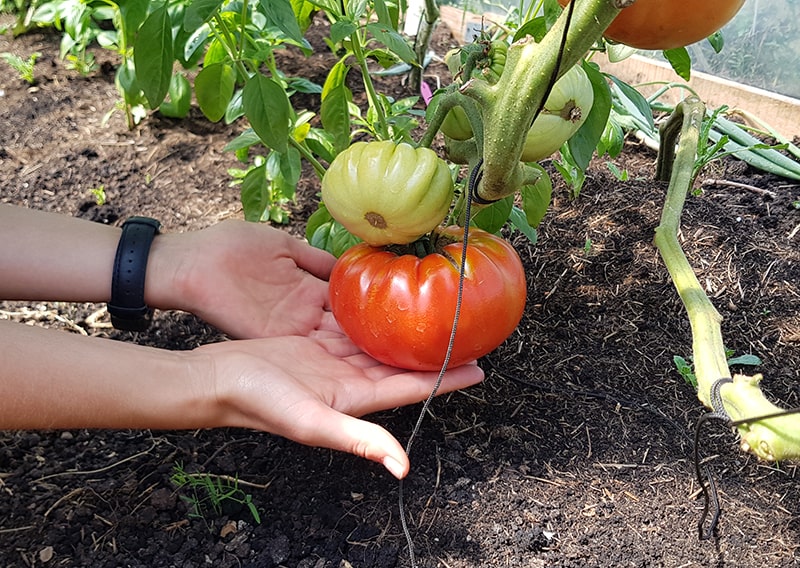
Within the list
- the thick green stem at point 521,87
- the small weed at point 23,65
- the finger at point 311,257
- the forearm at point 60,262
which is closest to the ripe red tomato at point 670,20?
the thick green stem at point 521,87

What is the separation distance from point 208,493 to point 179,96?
4.99ft

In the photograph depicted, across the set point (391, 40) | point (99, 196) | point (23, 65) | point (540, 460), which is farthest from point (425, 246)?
point (23, 65)

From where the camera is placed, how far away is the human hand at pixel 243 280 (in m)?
1.44

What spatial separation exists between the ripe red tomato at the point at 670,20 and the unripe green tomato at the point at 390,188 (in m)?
0.38

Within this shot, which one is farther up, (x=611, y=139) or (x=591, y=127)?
(x=591, y=127)

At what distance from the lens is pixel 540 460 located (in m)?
1.33

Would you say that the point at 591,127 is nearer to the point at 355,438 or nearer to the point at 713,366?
the point at 713,366

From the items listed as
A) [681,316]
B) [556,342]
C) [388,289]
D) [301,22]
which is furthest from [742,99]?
[388,289]

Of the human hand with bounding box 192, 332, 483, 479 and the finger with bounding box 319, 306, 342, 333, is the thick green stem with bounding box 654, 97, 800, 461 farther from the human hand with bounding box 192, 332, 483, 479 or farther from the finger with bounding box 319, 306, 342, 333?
the finger with bounding box 319, 306, 342, 333

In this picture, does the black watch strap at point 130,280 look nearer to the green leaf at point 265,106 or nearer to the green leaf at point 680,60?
the green leaf at point 265,106

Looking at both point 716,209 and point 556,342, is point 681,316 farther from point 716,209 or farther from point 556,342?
point 716,209

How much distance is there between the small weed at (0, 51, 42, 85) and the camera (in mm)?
2781

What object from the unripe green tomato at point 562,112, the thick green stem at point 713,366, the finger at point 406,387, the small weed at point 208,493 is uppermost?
the unripe green tomato at point 562,112

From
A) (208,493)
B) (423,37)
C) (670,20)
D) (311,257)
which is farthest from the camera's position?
(423,37)
